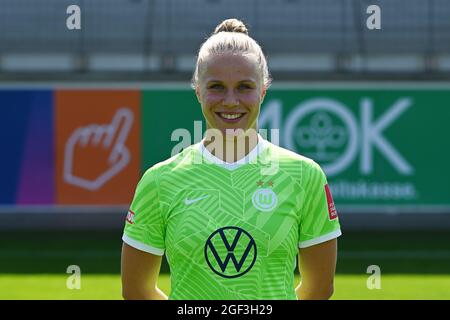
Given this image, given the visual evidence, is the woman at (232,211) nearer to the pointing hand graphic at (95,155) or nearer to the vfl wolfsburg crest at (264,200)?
the vfl wolfsburg crest at (264,200)

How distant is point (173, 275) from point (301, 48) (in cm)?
965

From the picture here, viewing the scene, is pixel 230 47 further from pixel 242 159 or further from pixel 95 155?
pixel 95 155

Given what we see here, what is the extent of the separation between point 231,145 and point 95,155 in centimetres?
760

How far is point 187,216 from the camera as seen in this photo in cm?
225

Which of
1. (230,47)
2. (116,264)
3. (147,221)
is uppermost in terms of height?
(230,47)

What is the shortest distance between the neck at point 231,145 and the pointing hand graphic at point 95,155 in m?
7.54

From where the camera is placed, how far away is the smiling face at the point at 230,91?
2.21m

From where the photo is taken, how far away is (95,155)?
9.73 metres

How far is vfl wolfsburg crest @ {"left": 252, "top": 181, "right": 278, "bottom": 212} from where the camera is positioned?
7.35ft

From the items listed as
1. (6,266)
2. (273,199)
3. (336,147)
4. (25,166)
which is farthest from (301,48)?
(273,199)

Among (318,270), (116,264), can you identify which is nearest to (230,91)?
(318,270)

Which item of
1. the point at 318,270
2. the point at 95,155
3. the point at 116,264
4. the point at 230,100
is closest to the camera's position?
the point at 230,100

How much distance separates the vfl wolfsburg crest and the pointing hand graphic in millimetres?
7624

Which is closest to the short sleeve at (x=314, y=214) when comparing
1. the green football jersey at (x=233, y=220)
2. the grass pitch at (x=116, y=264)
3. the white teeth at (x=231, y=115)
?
the green football jersey at (x=233, y=220)
